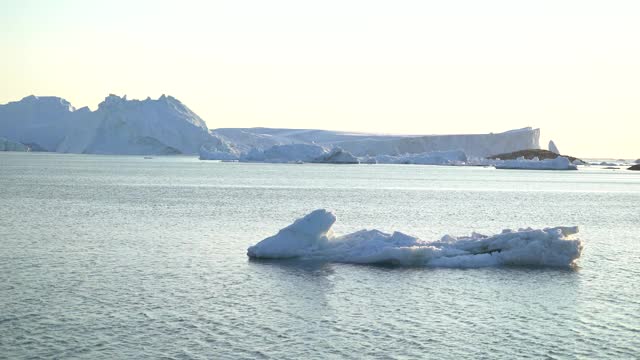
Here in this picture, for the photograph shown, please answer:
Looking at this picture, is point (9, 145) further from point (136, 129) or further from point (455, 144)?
point (455, 144)

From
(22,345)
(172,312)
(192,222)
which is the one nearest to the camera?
(22,345)

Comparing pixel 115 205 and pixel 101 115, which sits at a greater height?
pixel 101 115

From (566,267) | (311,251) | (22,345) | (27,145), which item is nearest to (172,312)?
(22,345)

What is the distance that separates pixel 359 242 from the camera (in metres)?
23.4

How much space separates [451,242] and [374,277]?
449 centimetres

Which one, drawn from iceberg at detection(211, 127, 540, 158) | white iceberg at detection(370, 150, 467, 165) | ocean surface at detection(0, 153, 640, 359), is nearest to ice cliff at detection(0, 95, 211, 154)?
iceberg at detection(211, 127, 540, 158)

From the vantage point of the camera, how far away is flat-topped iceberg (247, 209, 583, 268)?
22.3 m

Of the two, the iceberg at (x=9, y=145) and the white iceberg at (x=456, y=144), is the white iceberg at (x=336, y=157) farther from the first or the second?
the iceberg at (x=9, y=145)

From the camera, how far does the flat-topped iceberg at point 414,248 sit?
22.3m

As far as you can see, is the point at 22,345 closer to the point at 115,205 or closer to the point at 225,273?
the point at 225,273

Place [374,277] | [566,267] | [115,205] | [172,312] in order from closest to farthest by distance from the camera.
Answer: [172,312] < [374,277] < [566,267] < [115,205]

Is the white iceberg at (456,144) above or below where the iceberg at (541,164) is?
above

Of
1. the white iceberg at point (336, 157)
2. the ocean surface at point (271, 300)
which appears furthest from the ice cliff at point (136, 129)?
the ocean surface at point (271, 300)

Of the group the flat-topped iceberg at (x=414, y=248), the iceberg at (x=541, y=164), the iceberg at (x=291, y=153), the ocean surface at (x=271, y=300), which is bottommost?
the ocean surface at (x=271, y=300)
